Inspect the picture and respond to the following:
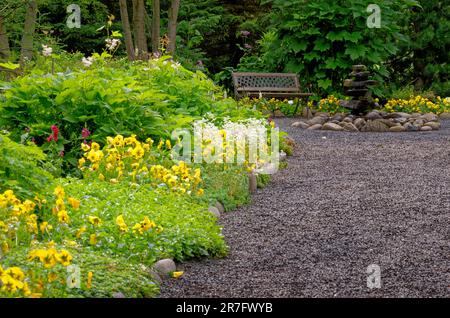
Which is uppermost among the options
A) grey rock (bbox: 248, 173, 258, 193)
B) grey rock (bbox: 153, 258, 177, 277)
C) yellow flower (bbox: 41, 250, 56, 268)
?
yellow flower (bbox: 41, 250, 56, 268)

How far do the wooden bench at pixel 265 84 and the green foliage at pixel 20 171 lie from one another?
10907 millimetres

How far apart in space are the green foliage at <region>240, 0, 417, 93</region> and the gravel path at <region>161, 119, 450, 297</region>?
23.3 ft

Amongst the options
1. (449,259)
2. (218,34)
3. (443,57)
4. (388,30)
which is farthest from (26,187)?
(218,34)

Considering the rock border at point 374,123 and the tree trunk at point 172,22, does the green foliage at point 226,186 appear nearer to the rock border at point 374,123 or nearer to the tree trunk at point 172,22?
the rock border at point 374,123

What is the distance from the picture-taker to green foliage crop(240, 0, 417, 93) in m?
16.2

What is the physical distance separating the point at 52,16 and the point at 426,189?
1568cm

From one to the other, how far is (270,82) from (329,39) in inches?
64.0

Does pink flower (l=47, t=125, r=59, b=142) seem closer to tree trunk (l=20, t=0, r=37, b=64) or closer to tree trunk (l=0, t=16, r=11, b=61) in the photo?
tree trunk (l=0, t=16, r=11, b=61)

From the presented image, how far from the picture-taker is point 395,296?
4109 millimetres

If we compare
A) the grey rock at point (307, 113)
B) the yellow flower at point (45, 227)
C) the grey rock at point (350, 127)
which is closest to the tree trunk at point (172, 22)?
the grey rock at point (307, 113)

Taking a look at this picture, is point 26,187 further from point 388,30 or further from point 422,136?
point 388,30

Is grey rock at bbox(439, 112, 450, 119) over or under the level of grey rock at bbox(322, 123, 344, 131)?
under

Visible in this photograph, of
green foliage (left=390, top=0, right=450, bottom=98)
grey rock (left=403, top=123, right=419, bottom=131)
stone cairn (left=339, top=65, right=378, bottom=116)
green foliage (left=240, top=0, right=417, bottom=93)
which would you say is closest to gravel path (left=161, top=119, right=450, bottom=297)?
grey rock (left=403, top=123, right=419, bottom=131)

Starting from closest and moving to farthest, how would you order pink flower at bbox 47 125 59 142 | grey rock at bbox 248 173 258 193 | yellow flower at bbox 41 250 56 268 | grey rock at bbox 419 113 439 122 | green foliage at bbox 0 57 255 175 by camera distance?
1. yellow flower at bbox 41 250 56 268
2. pink flower at bbox 47 125 59 142
3. green foliage at bbox 0 57 255 175
4. grey rock at bbox 248 173 258 193
5. grey rock at bbox 419 113 439 122
